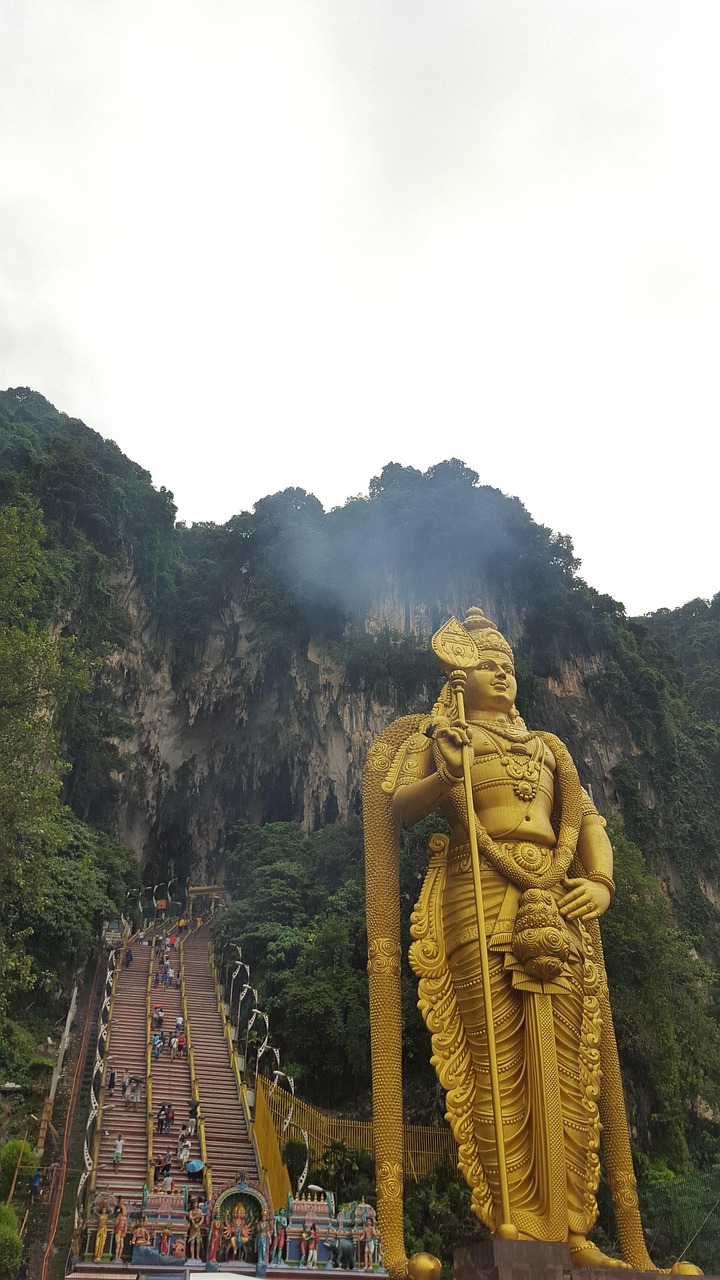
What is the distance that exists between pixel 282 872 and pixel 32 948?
18.8ft

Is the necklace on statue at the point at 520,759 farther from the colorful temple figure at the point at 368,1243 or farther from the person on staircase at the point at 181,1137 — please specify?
the person on staircase at the point at 181,1137

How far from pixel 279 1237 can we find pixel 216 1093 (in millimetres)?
4859

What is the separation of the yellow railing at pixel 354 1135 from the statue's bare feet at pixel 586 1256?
5.32 metres

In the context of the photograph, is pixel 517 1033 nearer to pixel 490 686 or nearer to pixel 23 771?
pixel 490 686

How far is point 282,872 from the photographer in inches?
776

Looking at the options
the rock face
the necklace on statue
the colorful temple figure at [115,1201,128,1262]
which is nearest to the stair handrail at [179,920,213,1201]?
the colorful temple figure at [115,1201,128,1262]

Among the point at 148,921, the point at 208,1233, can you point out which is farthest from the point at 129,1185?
the point at 148,921

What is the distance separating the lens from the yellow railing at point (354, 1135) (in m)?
10.7

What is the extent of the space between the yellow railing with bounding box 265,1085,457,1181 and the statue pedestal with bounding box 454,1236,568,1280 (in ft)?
19.1

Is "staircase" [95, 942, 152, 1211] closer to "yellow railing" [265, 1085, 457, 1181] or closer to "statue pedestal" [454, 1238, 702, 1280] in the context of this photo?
"yellow railing" [265, 1085, 457, 1181]

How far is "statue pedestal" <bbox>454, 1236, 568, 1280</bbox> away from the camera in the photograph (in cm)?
500

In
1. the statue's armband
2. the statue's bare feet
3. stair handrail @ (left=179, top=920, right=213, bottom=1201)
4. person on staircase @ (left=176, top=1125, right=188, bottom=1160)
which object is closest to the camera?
the statue's bare feet

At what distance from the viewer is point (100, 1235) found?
6809 millimetres

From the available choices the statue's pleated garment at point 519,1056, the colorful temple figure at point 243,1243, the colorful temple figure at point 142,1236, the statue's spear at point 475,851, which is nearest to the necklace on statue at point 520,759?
the statue's spear at point 475,851
